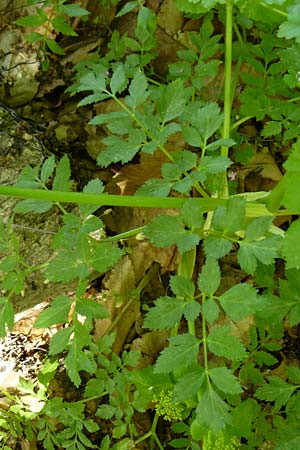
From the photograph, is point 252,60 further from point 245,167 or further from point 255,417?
point 255,417

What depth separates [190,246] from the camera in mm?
1369

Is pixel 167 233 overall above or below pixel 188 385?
above

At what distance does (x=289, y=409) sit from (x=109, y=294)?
884 millimetres

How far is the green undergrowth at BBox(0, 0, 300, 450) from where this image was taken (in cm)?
137

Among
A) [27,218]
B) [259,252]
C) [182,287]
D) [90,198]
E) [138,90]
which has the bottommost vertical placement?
[27,218]

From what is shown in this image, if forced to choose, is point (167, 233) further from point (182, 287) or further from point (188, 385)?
point (188, 385)

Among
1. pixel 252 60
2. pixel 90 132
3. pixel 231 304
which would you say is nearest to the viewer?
pixel 231 304

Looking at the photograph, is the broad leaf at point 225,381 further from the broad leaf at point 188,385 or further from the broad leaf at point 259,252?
the broad leaf at point 259,252

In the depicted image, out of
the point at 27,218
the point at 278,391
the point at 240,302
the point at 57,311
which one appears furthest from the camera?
the point at 27,218

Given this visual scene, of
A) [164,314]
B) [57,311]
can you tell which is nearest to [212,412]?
[164,314]

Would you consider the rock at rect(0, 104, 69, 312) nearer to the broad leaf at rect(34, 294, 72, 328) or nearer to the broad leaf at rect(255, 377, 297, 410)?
the broad leaf at rect(34, 294, 72, 328)

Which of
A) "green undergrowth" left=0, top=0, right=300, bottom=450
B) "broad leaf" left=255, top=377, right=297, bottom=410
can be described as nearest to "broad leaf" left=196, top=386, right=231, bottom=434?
"green undergrowth" left=0, top=0, right=300, bottom=450

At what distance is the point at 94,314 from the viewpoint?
1.46 meters

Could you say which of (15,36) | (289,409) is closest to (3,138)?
(15,36)
